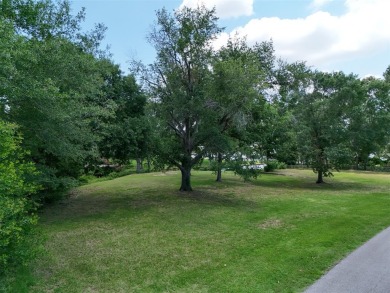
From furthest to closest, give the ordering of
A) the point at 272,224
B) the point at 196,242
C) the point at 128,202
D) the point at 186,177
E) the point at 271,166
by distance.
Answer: the point at 271,166, the point at 186,177, the point at 128,202, the point at 272,224, the point at 196,242

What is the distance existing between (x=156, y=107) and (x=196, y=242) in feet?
22.8

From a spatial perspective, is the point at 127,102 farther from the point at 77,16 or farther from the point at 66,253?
the point at 66,253

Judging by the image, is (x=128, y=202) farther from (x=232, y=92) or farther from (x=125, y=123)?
(x=232, y=92)

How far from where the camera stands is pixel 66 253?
6.77 metres

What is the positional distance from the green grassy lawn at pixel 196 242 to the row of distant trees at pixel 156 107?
4.08 feet

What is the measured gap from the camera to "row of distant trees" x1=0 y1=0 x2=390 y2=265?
611 cm

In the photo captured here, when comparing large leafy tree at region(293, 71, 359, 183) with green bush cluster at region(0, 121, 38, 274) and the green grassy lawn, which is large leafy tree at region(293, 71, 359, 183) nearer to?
the green grassy lawn

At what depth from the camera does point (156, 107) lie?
1293cm

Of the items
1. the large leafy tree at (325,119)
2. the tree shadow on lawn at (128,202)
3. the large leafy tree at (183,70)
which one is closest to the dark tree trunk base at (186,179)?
the tree shadow on lawn at (128,202)

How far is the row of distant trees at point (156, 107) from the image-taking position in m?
6.11

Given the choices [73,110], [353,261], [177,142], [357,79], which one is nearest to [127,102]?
[177,142]

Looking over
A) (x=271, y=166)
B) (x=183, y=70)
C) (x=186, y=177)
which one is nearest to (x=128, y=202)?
(x=186, y=177)

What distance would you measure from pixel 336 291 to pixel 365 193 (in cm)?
1260

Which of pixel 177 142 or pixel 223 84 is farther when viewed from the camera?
pixel 177 142
